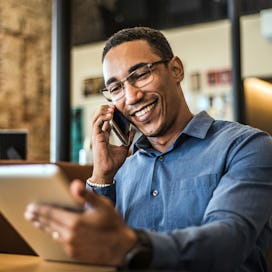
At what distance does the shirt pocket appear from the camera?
1.44 m

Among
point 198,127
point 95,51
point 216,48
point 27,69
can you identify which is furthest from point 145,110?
point 95,51

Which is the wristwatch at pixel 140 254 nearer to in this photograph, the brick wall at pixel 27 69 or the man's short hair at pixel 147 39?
the man's short hair at pixel 147 39

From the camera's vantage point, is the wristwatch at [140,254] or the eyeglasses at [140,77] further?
the eyeglasses at [140,77]

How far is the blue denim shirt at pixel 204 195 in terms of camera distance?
3.44 feet

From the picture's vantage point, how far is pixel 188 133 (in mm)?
1592

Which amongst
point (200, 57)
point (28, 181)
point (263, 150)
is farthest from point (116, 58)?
point (200, 57)

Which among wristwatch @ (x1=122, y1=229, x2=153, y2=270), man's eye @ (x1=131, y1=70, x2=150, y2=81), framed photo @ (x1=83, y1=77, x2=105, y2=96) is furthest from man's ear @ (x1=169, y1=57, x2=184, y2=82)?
framed photo @ (x1=83, y1=77, x2=105, y2=96)

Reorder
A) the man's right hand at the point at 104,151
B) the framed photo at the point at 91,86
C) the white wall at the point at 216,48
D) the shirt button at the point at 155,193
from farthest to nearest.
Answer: the framed photo at the point at 91,86 < the white wall at the point at 216,48 < the man's right hand at the point at 104,151 < the shirt button at the point at 155,193

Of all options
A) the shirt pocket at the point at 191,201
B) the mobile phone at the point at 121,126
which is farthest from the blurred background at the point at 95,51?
the shirt pocket at the point at 191,201

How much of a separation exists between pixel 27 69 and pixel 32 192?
370 cm

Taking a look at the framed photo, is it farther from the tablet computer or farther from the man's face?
the tablet computer

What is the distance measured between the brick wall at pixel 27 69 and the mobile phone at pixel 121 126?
2435mm

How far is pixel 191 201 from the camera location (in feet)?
4.79

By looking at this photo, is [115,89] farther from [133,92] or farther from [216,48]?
[216,48]
